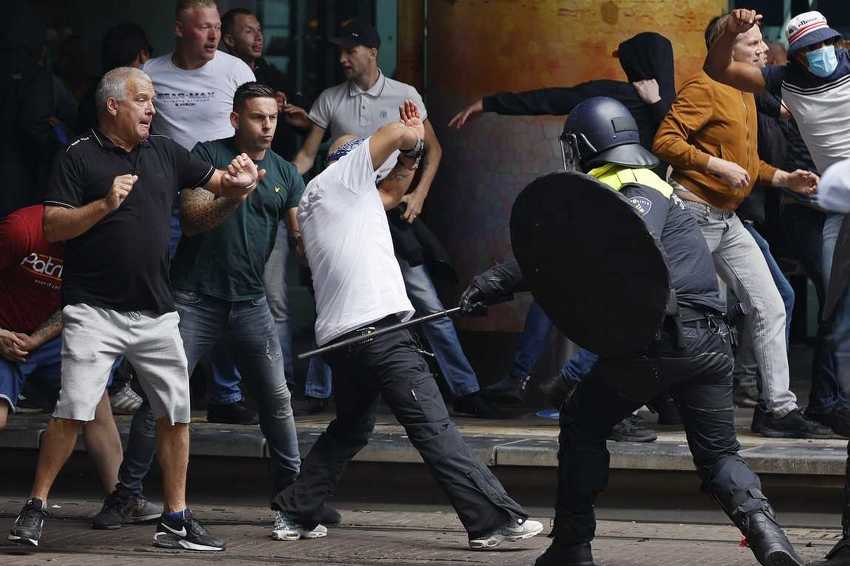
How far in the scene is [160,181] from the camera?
746 cm

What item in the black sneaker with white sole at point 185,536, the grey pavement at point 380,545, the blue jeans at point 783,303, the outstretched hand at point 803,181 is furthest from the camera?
the blue jeans at point 783,303

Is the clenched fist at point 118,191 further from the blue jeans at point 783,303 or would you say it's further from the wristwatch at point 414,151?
the blue jeans at point 783,303

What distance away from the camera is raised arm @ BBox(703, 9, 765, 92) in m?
7.64

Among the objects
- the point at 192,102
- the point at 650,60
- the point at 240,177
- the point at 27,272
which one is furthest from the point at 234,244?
the point at 650,60

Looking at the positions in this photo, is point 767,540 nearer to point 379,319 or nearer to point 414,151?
point 379,319

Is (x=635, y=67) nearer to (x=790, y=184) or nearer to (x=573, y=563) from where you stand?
(x=790, y=184)

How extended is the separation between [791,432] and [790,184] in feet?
3.87

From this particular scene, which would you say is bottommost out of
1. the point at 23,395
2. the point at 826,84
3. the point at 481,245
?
the point at 23,395

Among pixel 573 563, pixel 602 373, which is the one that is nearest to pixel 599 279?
pixel 602 373

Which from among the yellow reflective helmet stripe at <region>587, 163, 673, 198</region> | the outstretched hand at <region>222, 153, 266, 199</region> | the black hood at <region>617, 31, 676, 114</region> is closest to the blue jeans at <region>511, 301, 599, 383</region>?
the black hood at <region>617, 31, 676, 114</region>

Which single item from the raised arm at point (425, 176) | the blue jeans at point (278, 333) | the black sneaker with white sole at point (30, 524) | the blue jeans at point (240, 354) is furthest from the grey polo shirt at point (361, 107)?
the black sneaker with white sole at point (30, 524)

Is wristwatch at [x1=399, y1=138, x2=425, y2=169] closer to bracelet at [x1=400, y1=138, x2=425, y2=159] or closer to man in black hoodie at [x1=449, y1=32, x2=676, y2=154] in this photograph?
bracelet at [x1=400, y1=138, x2=425, y2=159]

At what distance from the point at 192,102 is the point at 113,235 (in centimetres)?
213

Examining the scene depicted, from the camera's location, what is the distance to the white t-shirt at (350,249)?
24.1 feet
